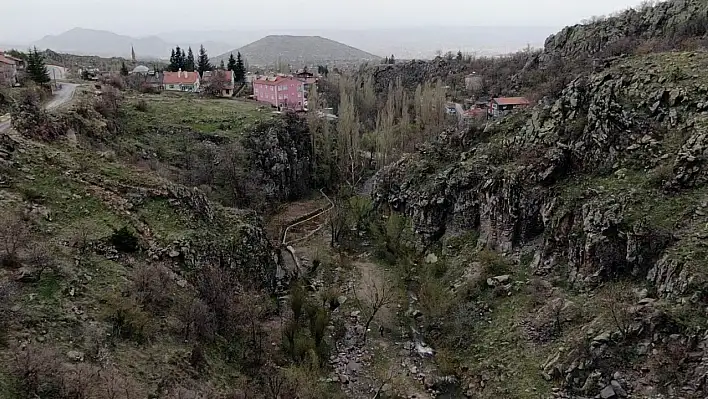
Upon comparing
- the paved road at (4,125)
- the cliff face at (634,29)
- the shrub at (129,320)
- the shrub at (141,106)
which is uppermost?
the cliff face at (634,29)

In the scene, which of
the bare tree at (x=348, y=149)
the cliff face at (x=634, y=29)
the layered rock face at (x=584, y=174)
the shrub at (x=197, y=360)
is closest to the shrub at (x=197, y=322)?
the shrub at (x=197, y=360)

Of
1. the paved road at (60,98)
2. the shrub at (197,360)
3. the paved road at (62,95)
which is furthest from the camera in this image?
the paved road at (62,95)

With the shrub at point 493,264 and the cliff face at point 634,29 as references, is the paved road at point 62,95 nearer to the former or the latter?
the shrub at point 493,264

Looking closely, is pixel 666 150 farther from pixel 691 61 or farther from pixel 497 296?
pixel 497 296

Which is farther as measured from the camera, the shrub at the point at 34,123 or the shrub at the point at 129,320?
the shrub at the point at 34,123

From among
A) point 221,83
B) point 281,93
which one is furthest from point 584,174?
point 221,83

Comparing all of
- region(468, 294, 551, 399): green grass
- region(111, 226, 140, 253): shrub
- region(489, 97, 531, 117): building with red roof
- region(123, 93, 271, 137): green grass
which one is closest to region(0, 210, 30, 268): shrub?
region(111, 226, 140, 253): shrub
